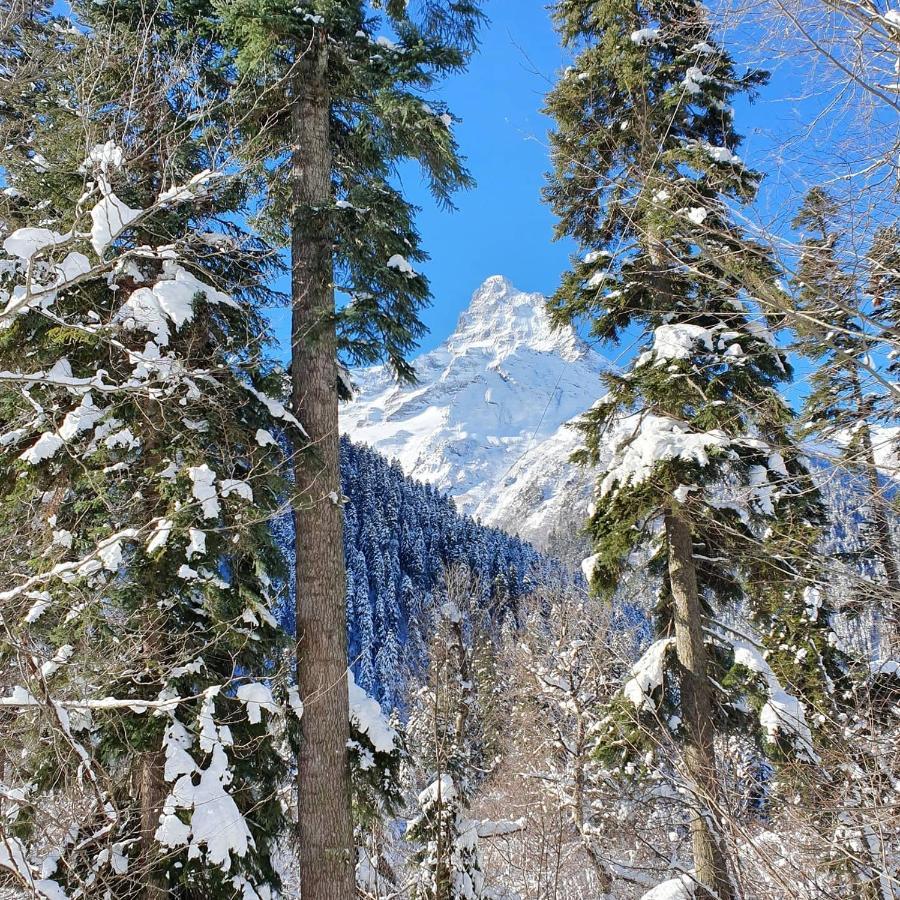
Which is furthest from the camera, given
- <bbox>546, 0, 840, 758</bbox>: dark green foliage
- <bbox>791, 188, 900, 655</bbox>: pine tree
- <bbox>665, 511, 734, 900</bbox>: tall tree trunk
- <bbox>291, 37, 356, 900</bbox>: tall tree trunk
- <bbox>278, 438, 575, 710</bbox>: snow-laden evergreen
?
<bbox>278, 438, 575, 710</bbox>: snow-laden evergreen

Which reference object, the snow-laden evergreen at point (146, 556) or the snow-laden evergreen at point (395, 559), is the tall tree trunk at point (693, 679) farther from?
the snow-laden evergreen at point (395, 559)

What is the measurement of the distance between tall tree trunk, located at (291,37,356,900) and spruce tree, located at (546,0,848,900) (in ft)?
8.61

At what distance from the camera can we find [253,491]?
5.70 m

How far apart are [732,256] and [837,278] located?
1.69 ft

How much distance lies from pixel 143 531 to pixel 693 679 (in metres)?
5.40

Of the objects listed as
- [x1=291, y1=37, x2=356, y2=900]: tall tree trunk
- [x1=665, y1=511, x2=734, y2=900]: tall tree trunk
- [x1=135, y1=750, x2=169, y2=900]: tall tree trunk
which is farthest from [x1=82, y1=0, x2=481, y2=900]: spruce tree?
[x1=665, y1=511, x2=734, y2=900]: tall tree trunk

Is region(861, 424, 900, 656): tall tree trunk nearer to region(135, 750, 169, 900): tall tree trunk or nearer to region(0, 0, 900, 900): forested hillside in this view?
region(0, 0, 900, 900): forested hillside

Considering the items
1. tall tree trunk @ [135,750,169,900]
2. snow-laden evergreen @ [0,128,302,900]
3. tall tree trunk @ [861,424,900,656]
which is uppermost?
tall tree trunk @ [861,424,900,656]

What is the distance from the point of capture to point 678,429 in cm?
675

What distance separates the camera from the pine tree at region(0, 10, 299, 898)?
175 inches

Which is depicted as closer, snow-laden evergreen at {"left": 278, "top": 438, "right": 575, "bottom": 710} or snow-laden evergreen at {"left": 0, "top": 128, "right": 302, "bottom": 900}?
snow-laden evergreen at {"left": 0, "top": 128, "right": 302, "bottom": 900}

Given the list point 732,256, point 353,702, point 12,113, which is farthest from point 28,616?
point 12,113

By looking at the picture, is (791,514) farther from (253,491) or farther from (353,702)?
(253,491)

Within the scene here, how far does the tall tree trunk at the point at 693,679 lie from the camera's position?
18.4ft
